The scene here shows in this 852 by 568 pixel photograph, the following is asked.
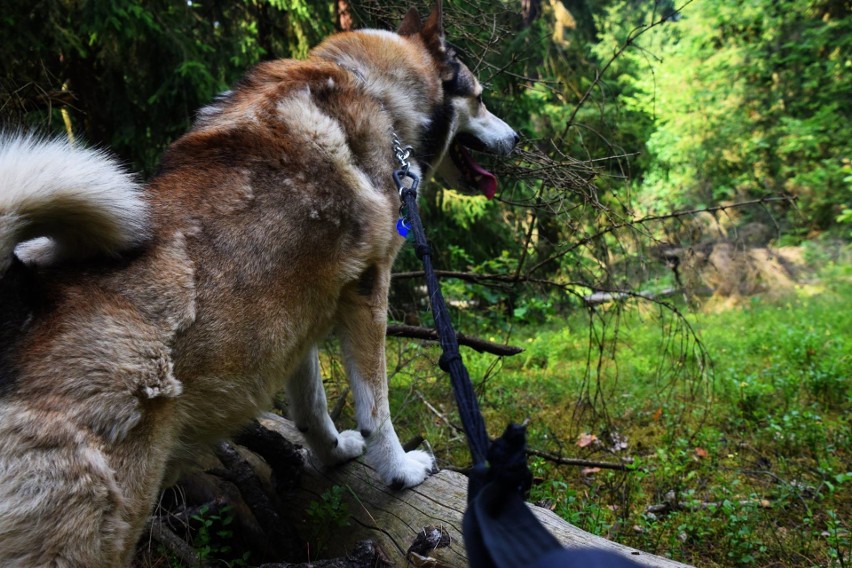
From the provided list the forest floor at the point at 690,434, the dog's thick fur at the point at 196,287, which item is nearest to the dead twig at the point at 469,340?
the forest floor at the point at 690,434

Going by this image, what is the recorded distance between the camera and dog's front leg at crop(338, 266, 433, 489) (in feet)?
8.48

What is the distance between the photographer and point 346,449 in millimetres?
2902

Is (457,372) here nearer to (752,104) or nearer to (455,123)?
(455,123)

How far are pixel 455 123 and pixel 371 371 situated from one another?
61.7 inches

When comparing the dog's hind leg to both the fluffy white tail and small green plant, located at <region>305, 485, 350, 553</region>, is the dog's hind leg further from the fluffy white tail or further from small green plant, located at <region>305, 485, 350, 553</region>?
the fluffy white tail

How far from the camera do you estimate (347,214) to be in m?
2.48

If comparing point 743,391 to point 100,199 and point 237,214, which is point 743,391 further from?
point 100,199

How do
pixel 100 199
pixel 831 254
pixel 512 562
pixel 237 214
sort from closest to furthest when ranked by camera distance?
pixel 512 562
pixel 100 199
pixel 237 214
pixel 831 254

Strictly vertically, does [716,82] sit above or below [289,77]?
Answer: above

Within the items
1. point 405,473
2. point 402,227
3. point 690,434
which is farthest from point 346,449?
point 690,434

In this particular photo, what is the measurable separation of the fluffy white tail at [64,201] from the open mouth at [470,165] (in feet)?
6.64

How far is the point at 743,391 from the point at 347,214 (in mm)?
3689

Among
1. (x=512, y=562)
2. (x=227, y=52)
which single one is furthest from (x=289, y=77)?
(x=227, y=52)

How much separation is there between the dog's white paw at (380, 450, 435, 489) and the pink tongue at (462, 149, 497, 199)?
1.65 m
